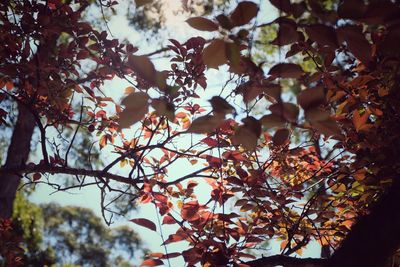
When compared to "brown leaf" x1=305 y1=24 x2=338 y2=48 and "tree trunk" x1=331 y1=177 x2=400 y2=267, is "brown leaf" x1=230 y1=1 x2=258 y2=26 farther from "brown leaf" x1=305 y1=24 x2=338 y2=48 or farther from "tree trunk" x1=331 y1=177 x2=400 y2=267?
"tree trunk" x1=331 y1=177 x2=400 y2=267

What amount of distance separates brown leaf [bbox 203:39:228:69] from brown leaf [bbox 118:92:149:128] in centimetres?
15

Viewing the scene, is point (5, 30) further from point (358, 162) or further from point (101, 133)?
point (358, 162)

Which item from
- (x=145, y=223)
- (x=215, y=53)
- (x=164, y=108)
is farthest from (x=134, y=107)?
(x=145, y=223)

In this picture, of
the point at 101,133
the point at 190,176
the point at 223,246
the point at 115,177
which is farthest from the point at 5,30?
the point at 223,246

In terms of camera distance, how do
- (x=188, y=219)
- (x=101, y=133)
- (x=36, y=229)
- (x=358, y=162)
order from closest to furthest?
(x=188, y=219) < (x=358, y=162) < (x=101, y=133) < (x=36, y=229)

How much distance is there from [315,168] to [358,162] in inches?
23.4

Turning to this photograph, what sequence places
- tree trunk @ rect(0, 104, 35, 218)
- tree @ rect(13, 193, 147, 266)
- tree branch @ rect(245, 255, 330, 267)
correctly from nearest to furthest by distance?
tree branch @ rect(245, 255, 330, 267) → tree trunk @ rect(0, 104, 35, 218) → tree @ rect(13, 193, 147, 266)

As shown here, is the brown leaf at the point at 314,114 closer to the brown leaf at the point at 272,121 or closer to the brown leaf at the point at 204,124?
the brown leaf at the point at 272,121

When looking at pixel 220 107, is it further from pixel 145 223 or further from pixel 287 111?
pixel 145 223


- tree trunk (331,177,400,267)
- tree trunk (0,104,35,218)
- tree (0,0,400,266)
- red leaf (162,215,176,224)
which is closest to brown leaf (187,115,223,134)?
tree (0,0,400,266)

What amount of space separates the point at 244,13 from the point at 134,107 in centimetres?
29

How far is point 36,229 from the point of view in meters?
8.98

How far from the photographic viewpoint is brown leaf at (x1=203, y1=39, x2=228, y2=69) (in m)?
0.64

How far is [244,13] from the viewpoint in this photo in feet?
2.06
